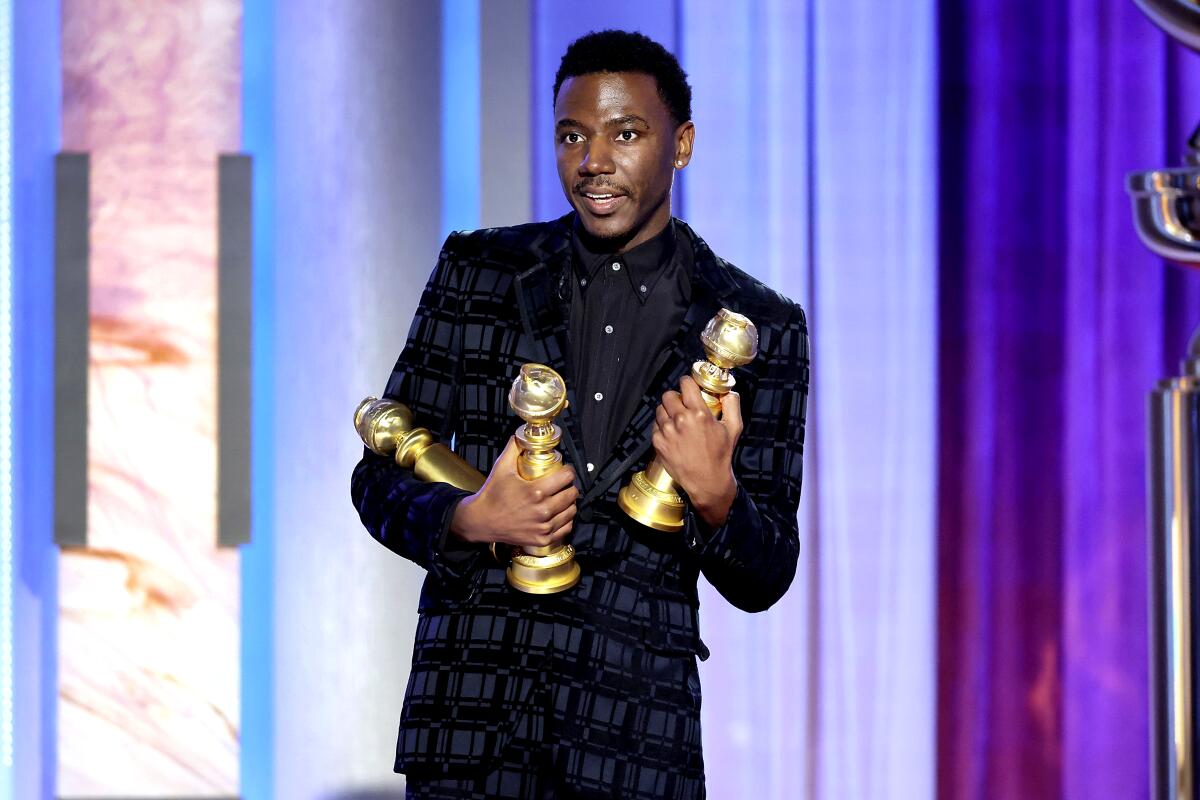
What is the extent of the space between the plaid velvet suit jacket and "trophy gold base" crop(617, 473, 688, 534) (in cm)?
8

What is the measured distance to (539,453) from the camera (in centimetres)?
132

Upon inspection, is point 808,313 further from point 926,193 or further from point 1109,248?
point 1109,248

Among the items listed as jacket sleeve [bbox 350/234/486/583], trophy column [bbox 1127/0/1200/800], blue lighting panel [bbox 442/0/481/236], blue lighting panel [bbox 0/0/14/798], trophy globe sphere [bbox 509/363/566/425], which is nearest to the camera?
trophy globe sphere [bbox 509/363/566/425]

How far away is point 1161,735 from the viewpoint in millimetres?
2125

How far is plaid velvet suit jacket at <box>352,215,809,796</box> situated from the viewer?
4.71 ft

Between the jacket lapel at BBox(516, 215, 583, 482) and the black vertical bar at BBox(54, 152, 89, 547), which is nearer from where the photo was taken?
the jacket lapel at BBox(516, 215, 583, 482)

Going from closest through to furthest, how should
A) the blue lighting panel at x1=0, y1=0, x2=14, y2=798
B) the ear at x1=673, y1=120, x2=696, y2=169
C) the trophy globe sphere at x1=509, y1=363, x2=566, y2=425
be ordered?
the trophy globe sphere at x1=509, y1=363, x2=566, y2=425 → the ear at x1=673, y1=120, x2=696, y2=169 → the blue lighting panel at x1=0, y1=0, x2=14, y2=798

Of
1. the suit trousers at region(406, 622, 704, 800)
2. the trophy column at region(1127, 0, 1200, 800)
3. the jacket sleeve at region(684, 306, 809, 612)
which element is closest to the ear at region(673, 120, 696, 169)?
the jacket sleeve at region(684, 306, 809, 612)

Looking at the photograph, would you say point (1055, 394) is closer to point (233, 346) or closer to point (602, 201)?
point (602, 201)

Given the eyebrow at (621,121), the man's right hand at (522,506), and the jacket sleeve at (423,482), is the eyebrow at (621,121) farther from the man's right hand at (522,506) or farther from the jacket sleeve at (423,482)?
the man's right hand at (522,506)

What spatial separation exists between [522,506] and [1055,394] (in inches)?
65.0

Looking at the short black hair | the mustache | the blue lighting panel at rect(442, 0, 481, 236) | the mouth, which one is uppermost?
the blue lighting panel at rect(442, 0, 481, 236)

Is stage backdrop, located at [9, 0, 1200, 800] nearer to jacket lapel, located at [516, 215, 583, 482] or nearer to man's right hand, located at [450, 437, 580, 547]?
jacket lapel, located at [516, 215, 583, 482]

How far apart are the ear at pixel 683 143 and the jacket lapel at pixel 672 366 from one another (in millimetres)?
133
